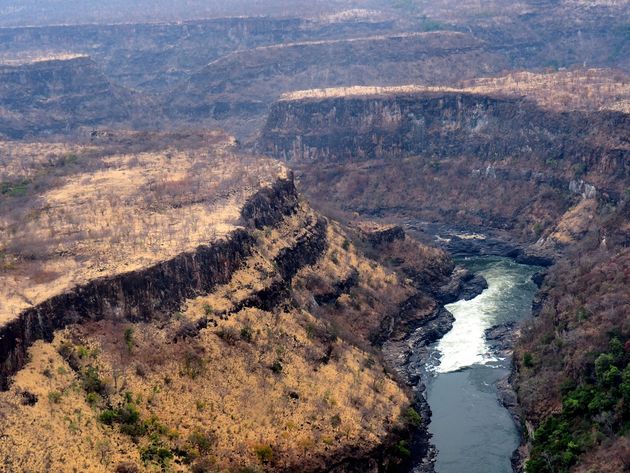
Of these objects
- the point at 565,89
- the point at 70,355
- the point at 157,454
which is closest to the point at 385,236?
the point at 565,89

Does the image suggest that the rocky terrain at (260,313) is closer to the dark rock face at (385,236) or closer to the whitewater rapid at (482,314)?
the dark rock face at (385,236)

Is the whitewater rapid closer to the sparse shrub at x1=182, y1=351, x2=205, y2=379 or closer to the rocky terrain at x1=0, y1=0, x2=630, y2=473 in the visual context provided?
the rocky terrain at x1=0, y1=0, x2=630, y2=473

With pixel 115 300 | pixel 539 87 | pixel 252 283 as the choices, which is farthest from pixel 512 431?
pixel 539 87

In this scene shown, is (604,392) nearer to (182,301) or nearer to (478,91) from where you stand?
(182,301)

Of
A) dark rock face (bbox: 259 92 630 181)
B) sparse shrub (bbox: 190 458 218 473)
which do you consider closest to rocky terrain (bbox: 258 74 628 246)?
dark rock face (bbox: 259 92 630 181)

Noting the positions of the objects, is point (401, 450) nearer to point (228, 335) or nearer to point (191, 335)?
point (228, 335)
